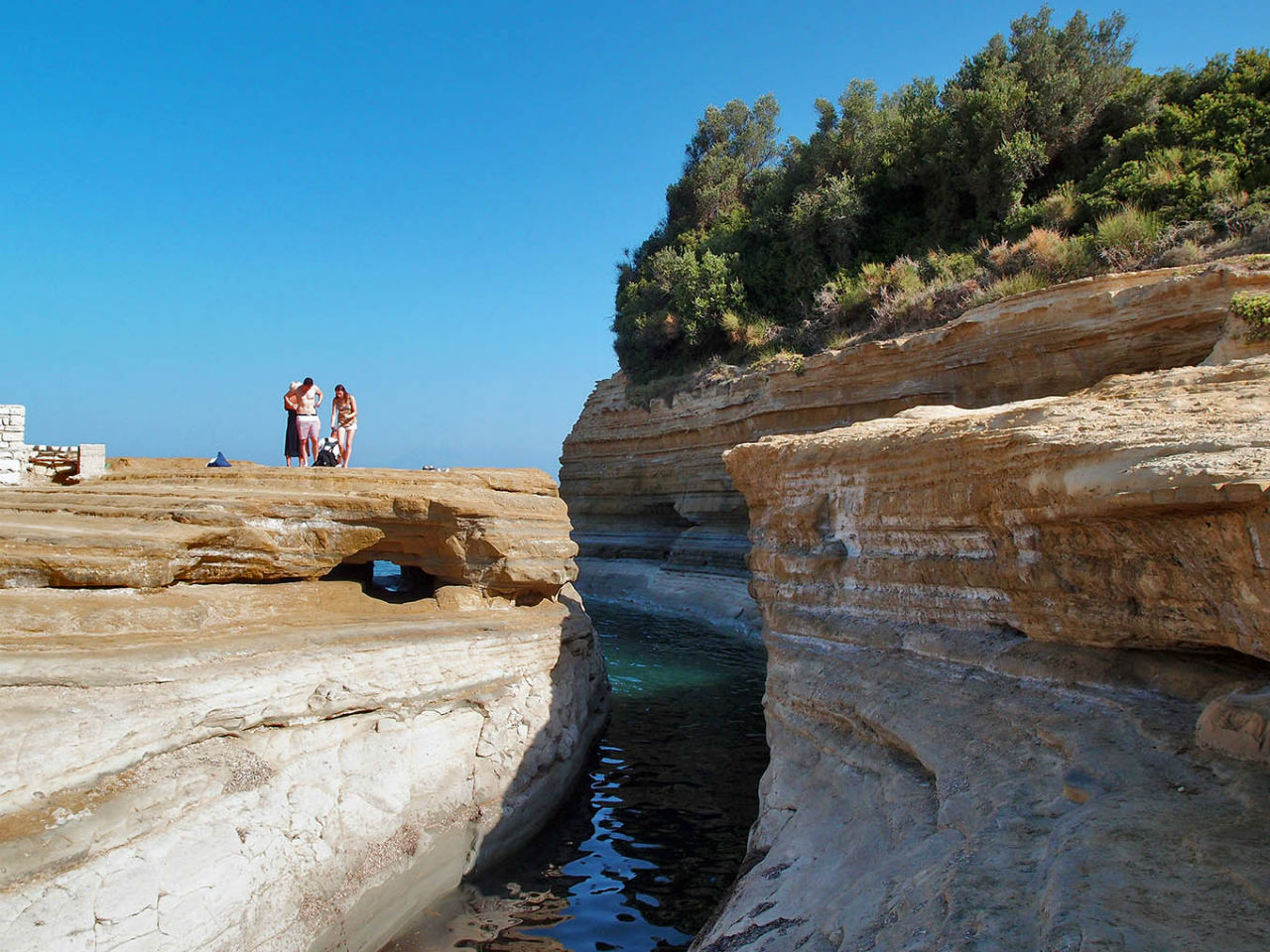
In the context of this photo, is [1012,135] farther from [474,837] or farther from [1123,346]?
[474,837]

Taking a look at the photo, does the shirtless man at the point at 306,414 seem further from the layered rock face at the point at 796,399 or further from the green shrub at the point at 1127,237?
the green shrub at the point at 1127,237

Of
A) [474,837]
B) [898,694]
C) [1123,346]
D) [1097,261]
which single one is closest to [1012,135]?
[1097,261]

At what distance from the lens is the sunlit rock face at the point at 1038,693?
3.49 m

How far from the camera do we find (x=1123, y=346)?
1197 centimetres

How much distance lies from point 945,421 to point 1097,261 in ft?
38.6

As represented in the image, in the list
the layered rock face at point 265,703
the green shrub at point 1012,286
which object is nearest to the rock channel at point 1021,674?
the layered rock face at point 265,703

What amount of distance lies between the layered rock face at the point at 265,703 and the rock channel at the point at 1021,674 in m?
2.44

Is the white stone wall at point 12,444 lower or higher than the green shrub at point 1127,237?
lower

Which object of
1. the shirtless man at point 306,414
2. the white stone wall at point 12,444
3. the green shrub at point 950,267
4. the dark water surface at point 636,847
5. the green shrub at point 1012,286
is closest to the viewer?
the dark water surface at point 636,847

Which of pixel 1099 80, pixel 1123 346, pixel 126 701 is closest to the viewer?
pixel 126 701

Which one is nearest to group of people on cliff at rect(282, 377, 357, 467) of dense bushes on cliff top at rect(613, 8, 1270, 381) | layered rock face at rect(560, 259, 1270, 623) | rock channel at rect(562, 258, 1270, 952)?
rock channel at rect(562, 258, 1270, 952)

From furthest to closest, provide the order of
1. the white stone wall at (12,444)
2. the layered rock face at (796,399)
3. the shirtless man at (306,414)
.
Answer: the layered rock face at (796,399) < the shirtless man at (306,414) < the white stone wall at (12,444)

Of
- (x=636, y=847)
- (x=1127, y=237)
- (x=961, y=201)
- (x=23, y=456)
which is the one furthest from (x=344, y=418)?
(x=961, y=201)

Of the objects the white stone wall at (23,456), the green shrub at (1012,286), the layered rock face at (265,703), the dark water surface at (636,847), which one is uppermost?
the green shrub at (1012,286)
